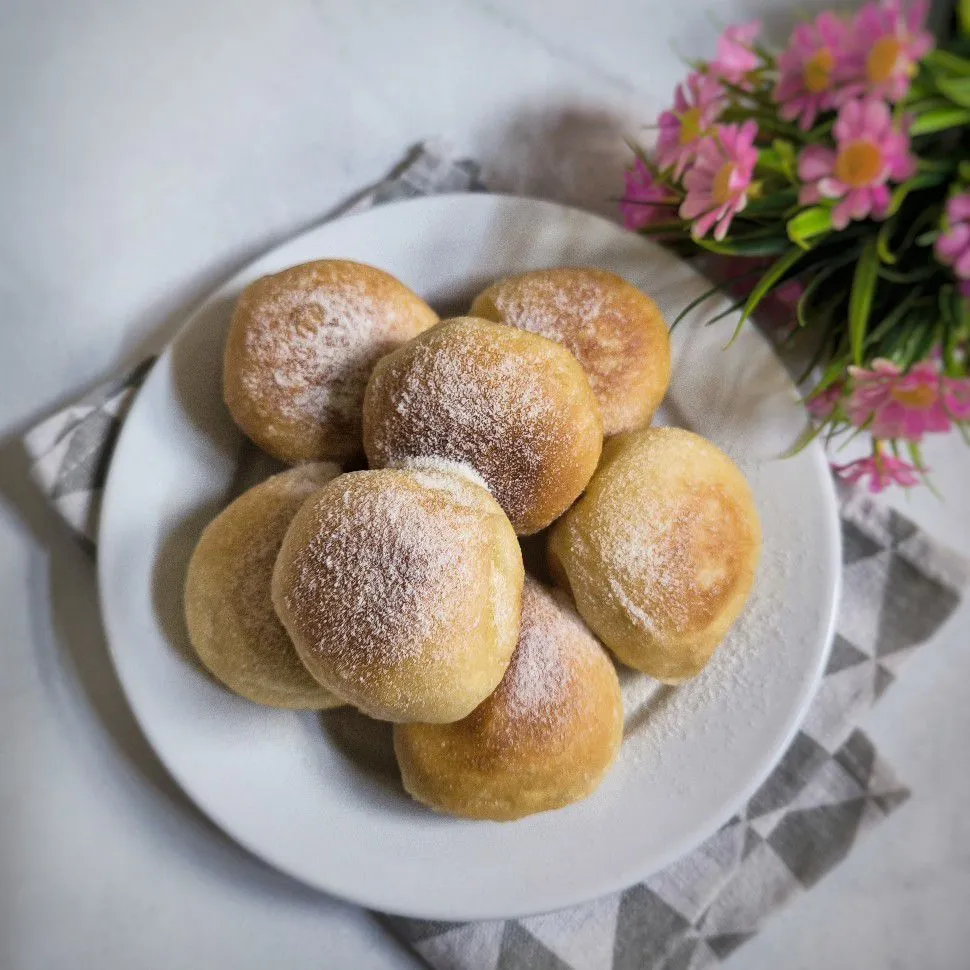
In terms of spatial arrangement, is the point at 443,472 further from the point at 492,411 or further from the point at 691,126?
the point at 691,126

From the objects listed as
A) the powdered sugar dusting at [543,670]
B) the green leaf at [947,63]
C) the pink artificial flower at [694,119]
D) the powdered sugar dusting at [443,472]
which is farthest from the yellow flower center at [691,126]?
the powdered sugar dusting at [543,670]

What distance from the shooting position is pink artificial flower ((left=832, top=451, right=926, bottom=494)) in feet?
3.36

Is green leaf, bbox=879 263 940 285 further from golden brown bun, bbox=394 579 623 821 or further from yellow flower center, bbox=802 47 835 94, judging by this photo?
golden brown bun, bbox=394 579 623 821

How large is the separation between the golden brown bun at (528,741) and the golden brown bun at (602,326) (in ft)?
0.90

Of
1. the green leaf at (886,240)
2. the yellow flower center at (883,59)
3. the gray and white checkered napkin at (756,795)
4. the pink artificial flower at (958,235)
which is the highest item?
the yellow flower center at (883,59)

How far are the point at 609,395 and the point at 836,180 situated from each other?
322mm

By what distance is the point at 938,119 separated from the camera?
0.77m

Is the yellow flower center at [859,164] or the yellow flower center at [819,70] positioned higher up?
the yellow flower center at [819,70]

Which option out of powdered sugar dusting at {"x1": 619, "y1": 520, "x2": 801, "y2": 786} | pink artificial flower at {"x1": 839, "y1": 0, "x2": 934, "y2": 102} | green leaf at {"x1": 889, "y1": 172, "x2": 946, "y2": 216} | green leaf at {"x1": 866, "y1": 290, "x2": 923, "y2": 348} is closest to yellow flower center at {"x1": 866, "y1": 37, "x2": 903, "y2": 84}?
pink artificial flower at {"x1": 839, "y1": 0, "x2": 934, "y2": 102}

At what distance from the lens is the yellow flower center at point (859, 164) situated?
29.9 inches

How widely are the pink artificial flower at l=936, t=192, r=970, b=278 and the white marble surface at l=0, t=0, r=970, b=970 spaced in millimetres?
462

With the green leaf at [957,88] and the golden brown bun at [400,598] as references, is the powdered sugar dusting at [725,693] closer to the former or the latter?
the golden brown bun at [400,598]

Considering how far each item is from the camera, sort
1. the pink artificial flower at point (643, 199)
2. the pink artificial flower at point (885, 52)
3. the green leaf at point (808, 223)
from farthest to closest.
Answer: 1. the pink artificial flower at point (643, 199)
2. the green leaf at point (808, 223)
3. the pink artificial flower at point (885, 52)

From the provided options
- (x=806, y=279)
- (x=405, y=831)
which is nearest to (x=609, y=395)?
(x=806, y=279)
